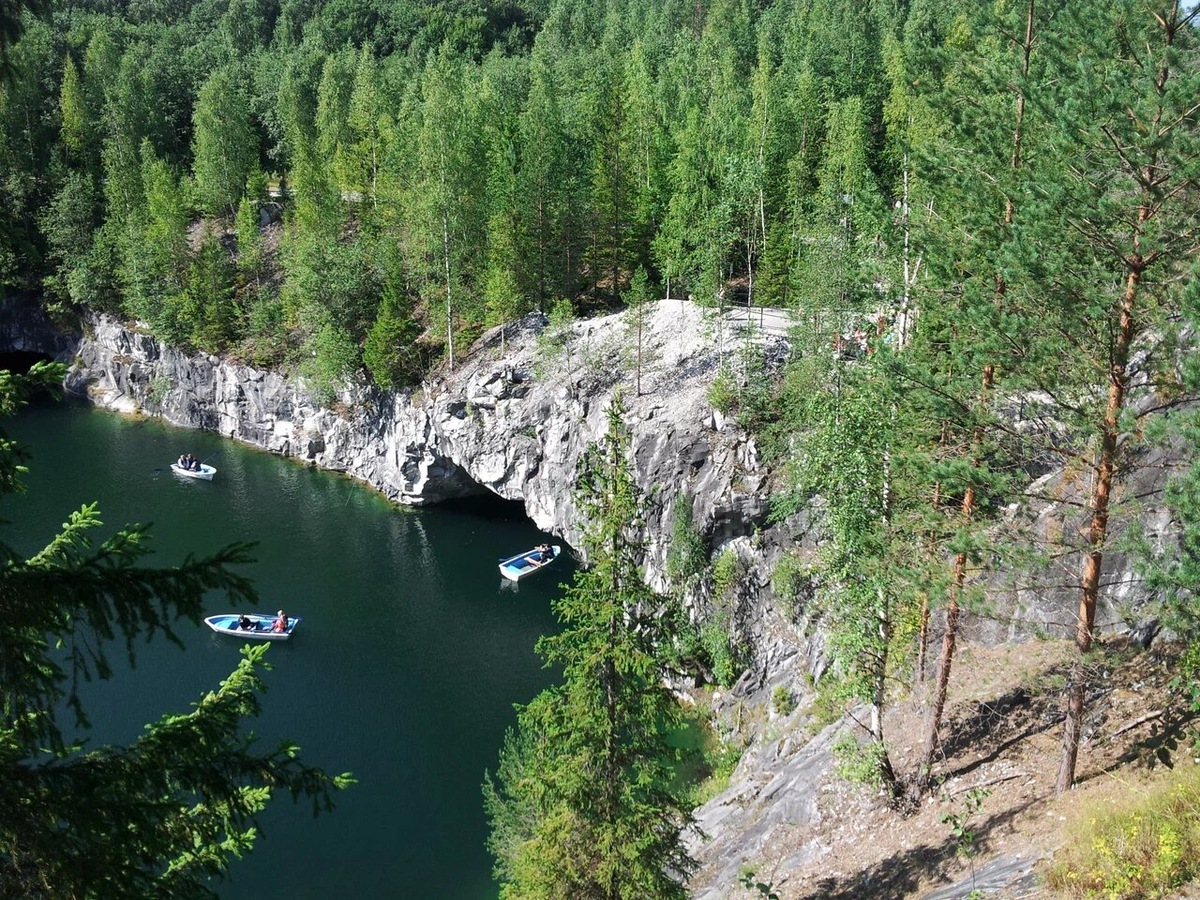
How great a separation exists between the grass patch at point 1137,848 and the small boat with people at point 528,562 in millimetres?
31560

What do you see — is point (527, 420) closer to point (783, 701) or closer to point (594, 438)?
point (594, 438)

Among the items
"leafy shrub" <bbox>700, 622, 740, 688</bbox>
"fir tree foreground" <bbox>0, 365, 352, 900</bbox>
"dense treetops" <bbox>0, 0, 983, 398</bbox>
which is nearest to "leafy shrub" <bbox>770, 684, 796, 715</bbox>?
"leafy shrub" <bbox>700, 622, 740, 688</bbox>

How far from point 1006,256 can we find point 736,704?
22162 millimetres

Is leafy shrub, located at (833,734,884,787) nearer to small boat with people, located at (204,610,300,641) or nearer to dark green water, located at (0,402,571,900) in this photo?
dark green water, located at (0,402,571,900)

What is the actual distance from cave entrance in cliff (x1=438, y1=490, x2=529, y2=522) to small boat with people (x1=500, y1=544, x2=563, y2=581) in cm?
571

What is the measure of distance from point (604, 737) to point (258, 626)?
26.4m

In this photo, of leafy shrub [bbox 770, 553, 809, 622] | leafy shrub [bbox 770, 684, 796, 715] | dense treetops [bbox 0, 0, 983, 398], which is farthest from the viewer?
dense treetops [bbox 0, 0, 983, 398]

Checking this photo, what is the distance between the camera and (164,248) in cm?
5997

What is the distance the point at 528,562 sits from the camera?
43.2m

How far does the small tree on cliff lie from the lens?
49.5 ft

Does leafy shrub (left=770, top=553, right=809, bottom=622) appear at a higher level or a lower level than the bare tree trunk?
lower

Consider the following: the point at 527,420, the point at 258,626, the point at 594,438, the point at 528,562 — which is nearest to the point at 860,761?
the point at 594,438

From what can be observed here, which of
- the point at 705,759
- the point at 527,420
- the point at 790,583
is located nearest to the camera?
the point at 705,759

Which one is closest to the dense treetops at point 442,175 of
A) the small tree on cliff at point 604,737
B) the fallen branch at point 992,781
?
the fallen branch at point 992,781
